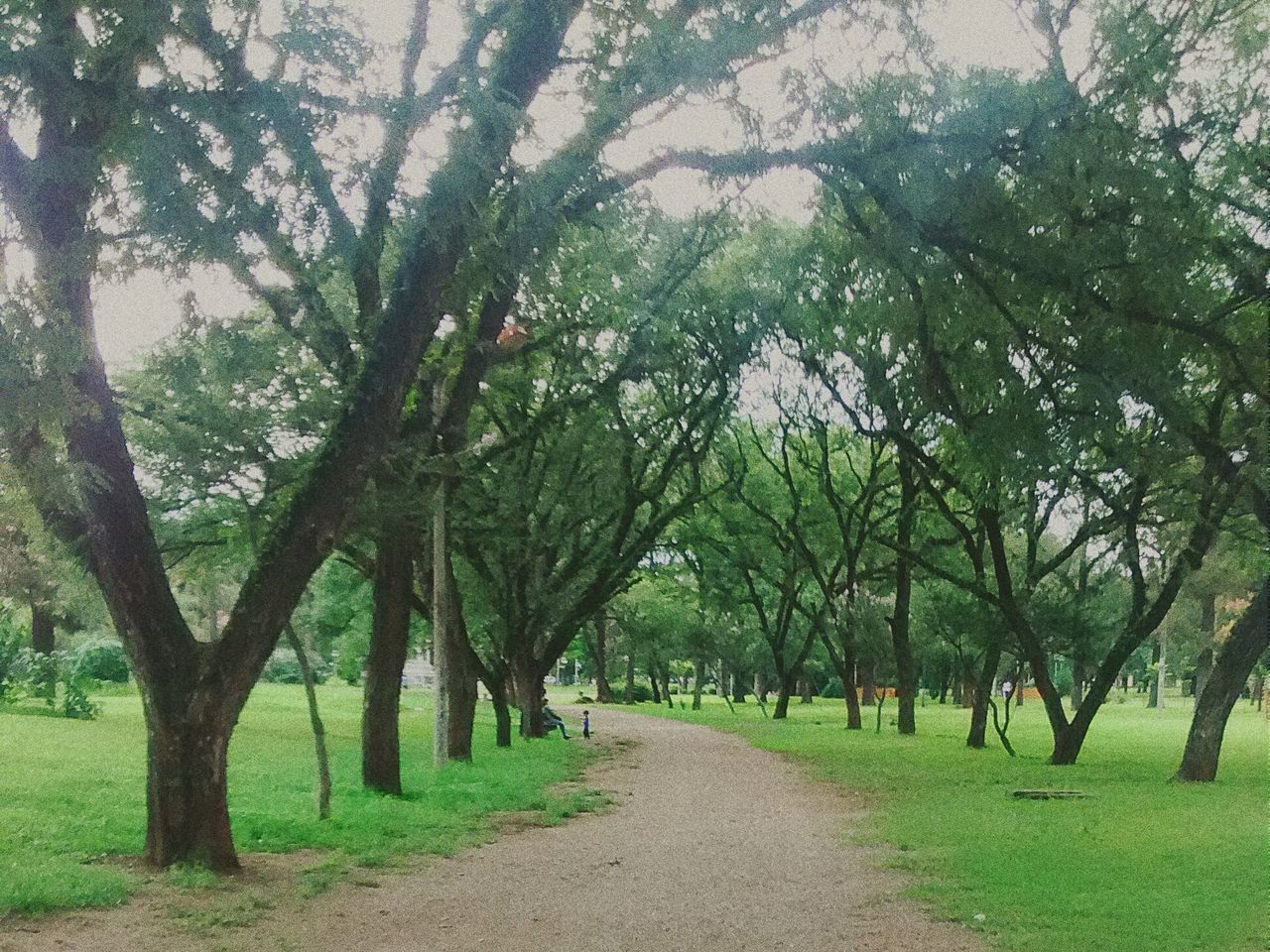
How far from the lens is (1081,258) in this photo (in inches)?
358

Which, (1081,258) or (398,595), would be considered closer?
(1081,258)

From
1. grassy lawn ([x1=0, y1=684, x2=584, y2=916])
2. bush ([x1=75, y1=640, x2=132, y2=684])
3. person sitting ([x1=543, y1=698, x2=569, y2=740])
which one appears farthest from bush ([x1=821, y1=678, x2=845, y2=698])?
grassy lawn ([x1=0, y1=684, x2=584, y2=916])

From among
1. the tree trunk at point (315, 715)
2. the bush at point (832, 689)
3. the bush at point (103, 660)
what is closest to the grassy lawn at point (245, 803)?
the tree trunk at point (315, 715)

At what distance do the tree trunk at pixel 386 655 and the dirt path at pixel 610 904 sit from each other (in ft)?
8.07

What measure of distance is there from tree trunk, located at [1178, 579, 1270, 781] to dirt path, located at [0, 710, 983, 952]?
230 inches

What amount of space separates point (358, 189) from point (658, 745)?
67.8 feet

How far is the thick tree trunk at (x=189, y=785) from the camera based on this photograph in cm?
832

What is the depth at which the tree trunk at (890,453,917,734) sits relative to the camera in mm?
27858

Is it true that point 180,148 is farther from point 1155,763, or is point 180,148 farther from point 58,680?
point 58,680

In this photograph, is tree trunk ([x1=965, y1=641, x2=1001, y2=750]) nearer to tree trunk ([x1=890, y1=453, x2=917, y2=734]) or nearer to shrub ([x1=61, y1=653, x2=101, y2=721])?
tree trunk ([x1=890, y1=453, x2=917, y2=734])

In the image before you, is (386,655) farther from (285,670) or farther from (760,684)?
(760,684)

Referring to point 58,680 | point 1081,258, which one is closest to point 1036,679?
point 1081,258

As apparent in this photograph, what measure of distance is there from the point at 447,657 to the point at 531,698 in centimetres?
894

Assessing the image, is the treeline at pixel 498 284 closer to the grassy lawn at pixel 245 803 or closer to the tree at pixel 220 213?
the tree at pixel 220 213
